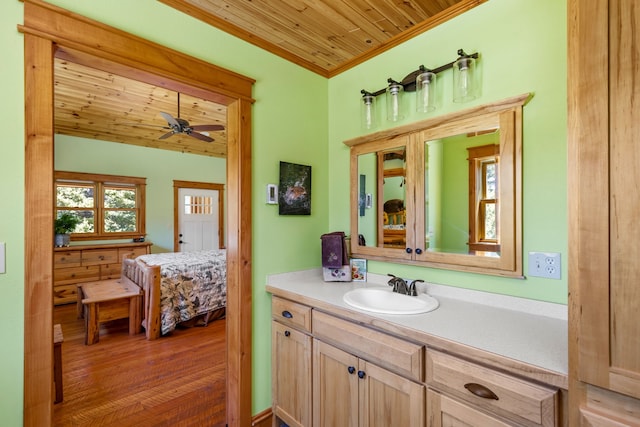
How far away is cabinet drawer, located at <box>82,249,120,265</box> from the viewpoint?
4.80 m

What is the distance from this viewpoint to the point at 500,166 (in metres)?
1.50

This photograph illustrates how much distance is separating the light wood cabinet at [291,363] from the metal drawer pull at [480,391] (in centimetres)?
86

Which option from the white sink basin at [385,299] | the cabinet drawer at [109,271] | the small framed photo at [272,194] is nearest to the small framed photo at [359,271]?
the white sink basin at [385,299]

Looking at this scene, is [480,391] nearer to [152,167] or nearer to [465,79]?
[465,79]

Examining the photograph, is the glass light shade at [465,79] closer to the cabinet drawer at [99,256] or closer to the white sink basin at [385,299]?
the white sink basin at [385,299]

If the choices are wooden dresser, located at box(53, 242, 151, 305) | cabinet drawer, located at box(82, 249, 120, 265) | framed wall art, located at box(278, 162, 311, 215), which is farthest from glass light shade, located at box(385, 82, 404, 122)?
cabinet drawer, located at box(82, 249, 120, 265)

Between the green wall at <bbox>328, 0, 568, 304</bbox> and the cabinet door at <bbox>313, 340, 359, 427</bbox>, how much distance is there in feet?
2.27

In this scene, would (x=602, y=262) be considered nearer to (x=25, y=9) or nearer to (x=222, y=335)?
(x=25, y=9)

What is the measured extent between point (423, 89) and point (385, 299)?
1246mm

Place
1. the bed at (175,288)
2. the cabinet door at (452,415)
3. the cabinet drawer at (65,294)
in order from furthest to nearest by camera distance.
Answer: the cabinet drawer at (65,294)
the bed at (175,288)
the cabinet door at (452,415)

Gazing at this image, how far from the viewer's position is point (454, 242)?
1706 mm

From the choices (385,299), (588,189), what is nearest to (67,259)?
(385,299)

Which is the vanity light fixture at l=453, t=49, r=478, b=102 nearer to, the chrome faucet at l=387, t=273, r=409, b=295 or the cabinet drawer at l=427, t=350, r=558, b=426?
the chrome faucet at l=387, t=273, r=409, b=295

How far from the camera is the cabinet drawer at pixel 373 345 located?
3.96 feet
